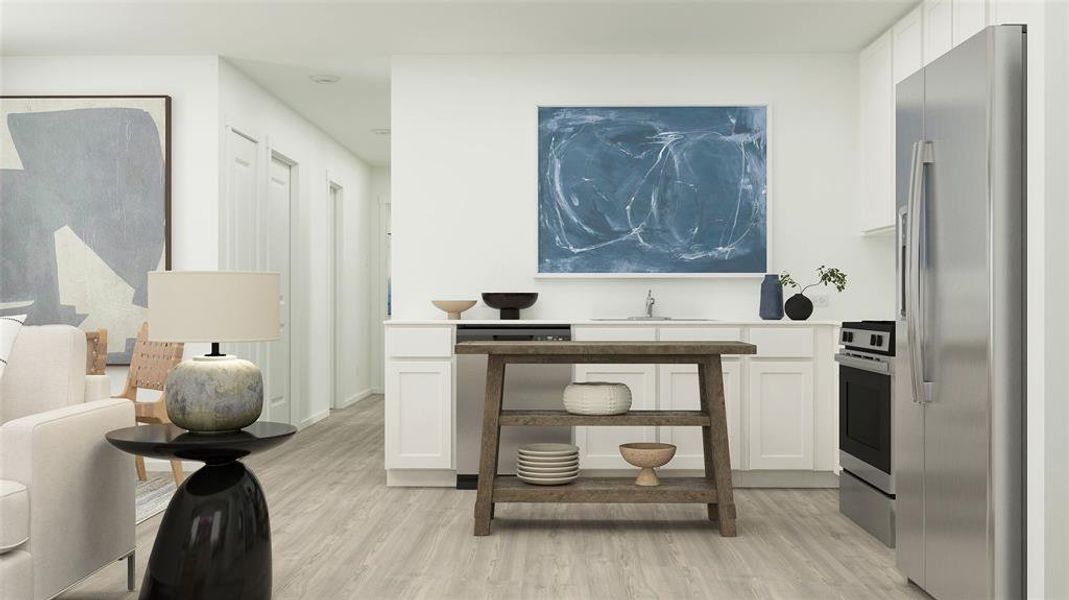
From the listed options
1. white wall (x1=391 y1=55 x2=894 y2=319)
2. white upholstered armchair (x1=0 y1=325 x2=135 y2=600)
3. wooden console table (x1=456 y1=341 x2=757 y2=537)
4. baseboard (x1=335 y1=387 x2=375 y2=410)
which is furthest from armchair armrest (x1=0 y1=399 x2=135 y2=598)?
baseboard (x1=335 y1=387 x2=375 y2=410)

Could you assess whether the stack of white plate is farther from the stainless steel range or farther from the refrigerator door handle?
the refrigerator door handle

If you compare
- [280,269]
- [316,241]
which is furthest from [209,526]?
[316,241]

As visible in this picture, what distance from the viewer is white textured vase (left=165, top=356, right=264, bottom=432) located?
2.68 meters

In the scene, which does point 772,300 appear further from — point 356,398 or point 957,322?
point 356,398

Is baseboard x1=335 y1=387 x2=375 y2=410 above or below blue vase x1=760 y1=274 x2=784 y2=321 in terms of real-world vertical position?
below

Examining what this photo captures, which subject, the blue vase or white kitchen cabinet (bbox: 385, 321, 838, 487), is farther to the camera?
the blue vase

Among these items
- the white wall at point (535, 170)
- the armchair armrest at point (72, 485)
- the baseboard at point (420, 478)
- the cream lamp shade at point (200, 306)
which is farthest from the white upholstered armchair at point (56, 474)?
the white wall at point (535, 170)

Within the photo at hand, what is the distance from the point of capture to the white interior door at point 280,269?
21.1ft

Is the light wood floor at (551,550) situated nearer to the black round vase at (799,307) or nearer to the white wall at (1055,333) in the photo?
the white wall at (1055,333)

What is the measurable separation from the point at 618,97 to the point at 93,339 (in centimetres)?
336

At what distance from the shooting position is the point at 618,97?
17.4 feet

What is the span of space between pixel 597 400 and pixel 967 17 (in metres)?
2.35

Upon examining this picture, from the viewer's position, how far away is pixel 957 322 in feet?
8.87

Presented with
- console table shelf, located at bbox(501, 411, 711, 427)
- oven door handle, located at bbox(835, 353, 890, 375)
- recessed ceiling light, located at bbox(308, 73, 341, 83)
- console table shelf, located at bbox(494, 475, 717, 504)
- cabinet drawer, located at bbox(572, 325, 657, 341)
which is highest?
recessed ceiling light, located at bbox(308, 73, 341, 83)
